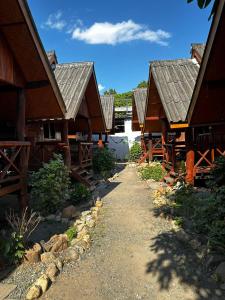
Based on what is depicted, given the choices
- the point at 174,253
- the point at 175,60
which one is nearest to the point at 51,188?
the point at 174,253

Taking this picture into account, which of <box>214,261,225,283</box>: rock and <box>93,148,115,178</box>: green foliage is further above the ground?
<box>93,148,115,178</box>: green foliage

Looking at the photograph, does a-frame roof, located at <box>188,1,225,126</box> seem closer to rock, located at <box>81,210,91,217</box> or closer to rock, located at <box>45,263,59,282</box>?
rock, located at <box>81,210,91,217</box>

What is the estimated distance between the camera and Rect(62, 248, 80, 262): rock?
17.5 ft

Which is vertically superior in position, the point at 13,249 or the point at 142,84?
the point at 142,84

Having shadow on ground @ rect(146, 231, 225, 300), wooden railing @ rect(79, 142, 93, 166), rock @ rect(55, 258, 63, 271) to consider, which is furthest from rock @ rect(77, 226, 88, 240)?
wooden railing @ rect(79, 142, 93, 166)

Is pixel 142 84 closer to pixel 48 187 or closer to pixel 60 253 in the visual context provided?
pixel 48 187

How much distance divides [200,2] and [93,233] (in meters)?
5.36

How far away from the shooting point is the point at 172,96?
1114cm

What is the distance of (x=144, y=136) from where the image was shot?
73.8 feet

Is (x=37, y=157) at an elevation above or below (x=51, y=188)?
above

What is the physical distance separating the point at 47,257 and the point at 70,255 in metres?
0.43

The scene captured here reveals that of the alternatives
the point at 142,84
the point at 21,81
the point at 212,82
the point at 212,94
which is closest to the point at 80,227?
the point at 21,81

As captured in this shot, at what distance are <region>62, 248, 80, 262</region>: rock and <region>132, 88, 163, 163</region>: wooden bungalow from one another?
46.2 feet

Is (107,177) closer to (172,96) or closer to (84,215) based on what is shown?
(172,96)
